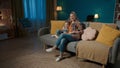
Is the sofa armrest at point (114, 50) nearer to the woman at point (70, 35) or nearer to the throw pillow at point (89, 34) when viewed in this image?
the throw pillow at point (89, 34)

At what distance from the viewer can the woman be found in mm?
3189

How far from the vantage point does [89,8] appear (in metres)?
6.59

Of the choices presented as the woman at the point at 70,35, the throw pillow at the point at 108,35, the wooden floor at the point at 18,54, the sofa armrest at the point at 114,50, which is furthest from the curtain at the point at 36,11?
the sofa armrest at the point at 114,50

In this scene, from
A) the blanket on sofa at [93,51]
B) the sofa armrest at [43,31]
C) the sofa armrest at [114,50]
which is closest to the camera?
the sofa armrest at [114,50]

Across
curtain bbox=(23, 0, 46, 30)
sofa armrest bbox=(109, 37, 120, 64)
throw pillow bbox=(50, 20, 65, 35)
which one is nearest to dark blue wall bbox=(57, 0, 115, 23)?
curtain bbox=(23, 0, 46, 30)

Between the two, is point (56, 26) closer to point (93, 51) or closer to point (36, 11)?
point (93, 51)

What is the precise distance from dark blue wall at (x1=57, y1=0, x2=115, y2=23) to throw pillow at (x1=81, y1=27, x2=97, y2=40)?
10.7 feet

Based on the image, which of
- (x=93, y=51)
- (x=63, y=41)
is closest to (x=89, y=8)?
(x=63, y=41)

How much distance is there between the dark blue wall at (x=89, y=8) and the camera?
613 centimetres

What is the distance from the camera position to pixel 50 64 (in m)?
2.97

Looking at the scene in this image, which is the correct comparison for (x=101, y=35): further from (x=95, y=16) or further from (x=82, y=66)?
(x=95, y=16)

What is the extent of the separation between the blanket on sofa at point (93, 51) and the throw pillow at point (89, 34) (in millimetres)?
278

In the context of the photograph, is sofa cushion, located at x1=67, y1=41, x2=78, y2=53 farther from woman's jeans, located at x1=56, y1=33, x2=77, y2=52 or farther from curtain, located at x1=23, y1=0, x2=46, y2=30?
curtain, located at x1=23, y1=0, x2=46, y2=30

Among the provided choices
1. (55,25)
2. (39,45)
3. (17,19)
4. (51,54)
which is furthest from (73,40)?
(17,19)
